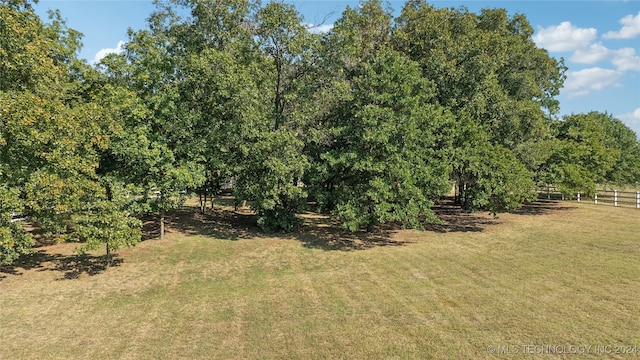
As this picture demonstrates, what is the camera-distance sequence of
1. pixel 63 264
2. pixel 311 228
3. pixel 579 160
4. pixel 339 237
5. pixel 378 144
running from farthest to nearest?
pixel 579 160
pixel 311 228
pixel 339 237
pixel 378 144
pixel 63 264

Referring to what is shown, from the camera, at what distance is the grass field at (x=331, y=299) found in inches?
288

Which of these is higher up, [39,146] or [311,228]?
[39,146]

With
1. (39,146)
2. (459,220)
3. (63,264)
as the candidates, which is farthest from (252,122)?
(459,220)

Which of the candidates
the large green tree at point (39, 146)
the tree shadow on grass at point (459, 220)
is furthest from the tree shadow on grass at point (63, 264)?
the tree shadow on grass at point (459, 220)

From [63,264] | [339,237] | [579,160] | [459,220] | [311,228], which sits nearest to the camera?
[63,264]

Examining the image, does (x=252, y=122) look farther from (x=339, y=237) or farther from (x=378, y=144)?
(x=339, y=237)

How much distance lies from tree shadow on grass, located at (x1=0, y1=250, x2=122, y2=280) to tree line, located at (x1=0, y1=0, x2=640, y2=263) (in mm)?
516

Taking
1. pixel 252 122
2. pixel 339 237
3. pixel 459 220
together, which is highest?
pixel 252 122

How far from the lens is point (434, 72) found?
21.3m

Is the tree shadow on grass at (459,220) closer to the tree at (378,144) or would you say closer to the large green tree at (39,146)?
the tree at (378,144)

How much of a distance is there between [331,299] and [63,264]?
10.1 m

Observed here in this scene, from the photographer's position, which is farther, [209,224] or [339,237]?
[209,224]

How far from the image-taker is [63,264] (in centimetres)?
1327

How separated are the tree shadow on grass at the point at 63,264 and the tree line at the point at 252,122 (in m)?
0.52
